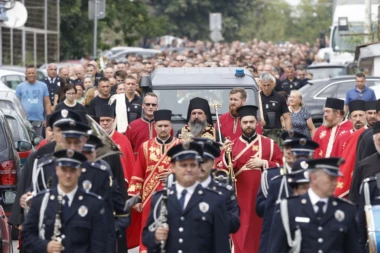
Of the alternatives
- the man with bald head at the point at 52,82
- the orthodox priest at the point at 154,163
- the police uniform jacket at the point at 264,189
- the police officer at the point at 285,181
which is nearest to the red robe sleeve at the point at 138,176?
the orthodox priest at the point at 154,163

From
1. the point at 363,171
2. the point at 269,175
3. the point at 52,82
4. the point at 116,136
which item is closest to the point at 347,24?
the point at 52,82

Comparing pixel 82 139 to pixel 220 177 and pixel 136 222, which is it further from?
pixel 136 222

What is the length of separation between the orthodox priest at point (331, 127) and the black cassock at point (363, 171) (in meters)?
2.64

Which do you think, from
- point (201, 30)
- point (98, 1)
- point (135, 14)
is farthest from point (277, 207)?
point (201, 30)

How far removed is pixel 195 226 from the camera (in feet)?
32.3

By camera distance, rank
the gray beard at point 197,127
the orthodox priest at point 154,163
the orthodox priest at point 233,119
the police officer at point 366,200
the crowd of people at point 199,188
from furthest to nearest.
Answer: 1. the orthodox priest at point 233,119
2. the gray beard at point 197,127
3. the orthodox priest at point 154,163
4. the police officer at point 366,200
5. the crowd of people at point 199,188

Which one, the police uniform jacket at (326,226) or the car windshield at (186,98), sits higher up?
the car windshield at (186,98)

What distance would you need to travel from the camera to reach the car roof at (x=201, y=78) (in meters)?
17.5

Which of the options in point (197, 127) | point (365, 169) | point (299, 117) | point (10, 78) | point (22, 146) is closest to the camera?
point (365, 169)

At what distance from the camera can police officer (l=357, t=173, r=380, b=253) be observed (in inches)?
432

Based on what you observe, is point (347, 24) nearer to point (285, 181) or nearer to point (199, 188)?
point (285, 181)

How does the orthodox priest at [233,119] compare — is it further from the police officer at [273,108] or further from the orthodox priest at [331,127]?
the police officer at [273,108]

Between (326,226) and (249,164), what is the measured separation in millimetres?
4842

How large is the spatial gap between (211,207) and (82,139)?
123 centimetres
